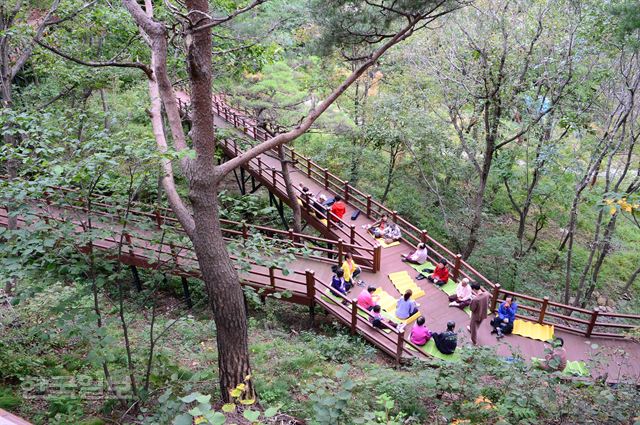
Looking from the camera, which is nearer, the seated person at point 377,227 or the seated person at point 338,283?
the seated person at point 338,283

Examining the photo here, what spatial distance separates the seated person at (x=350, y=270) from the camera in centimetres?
1027

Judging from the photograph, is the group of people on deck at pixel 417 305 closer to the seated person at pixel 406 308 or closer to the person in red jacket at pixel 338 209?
the seated person at pixel 406 308

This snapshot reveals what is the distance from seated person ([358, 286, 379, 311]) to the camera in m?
9.62

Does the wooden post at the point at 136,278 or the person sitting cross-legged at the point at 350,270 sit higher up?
the person sitting cross-legged at the point at 350,270

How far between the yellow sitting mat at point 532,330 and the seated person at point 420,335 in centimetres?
209

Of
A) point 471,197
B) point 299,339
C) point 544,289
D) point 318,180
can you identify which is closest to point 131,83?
point 318,180

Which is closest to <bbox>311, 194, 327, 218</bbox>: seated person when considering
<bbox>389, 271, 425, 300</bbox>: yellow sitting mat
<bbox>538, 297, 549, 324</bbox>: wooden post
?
<bbox>389, 271, 425, 300</bbox>: yellow sitting mat

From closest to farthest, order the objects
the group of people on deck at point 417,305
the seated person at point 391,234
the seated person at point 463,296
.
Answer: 1. the group of people on deck at point 417,305
2. the seated person at point 463,296
3. the seated person at point 391,234

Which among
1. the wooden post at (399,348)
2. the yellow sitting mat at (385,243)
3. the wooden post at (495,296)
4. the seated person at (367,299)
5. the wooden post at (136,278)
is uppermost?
the yellow sitting mat at (385,243)

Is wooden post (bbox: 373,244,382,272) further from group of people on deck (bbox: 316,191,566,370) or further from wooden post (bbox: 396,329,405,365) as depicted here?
wooden post (bbox: 396,329,405,365)

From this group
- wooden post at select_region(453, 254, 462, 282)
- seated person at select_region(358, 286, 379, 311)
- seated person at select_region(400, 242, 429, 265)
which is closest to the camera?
seated person at select_region(358, 286, 379, 311)

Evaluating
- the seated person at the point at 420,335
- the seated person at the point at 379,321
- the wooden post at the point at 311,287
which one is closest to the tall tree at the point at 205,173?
the seated person at the point at 379,321

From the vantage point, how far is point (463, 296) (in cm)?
1007

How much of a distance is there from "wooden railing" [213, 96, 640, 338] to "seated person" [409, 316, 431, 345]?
6.66 feet
